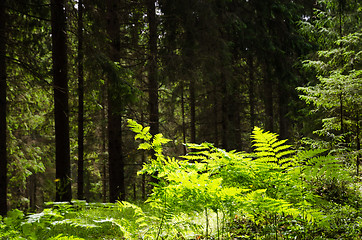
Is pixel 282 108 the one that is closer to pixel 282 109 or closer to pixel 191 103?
pixel 282 109

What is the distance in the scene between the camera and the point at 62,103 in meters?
7.59

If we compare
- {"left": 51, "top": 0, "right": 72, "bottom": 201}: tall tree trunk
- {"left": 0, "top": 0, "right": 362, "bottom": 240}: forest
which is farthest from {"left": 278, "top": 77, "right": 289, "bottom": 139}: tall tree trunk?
{"left": 51, "top": 0, "right": 72, "bottom": 201}: tall tree trunk

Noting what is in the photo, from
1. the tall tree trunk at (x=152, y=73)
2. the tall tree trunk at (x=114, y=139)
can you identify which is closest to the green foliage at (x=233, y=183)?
the tall tree trunk at (x=114, y=139)

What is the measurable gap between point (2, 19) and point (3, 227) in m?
7.38

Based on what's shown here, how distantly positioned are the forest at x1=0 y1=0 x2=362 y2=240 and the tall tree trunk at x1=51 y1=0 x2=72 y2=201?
28mm

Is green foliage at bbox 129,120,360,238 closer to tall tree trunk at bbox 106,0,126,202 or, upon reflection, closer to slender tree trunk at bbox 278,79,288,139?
tall tree trunk at bbox 106,0,126,202

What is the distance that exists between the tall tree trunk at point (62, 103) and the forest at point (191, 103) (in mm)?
28

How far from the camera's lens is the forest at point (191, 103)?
261cm

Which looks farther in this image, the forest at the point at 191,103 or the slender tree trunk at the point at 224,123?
the slender tree trunk at the point at 224,123

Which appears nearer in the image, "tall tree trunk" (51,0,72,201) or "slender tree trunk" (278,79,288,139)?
"tall tree trunk" (51,0,72,201)

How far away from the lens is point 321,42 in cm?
1277

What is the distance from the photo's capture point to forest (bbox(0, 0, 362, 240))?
261cm

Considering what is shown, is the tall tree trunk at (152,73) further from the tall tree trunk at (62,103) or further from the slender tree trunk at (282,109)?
the slender tree trunk at (282,109)

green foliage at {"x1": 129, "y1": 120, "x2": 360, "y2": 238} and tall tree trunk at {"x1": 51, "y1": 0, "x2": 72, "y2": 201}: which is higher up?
tall tree trunk at {"x1": 51, "y1": 0, "x2": 72, "y2": 201}
